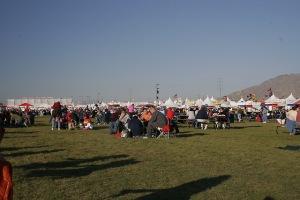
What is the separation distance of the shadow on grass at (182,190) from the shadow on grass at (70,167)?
2.18 metres

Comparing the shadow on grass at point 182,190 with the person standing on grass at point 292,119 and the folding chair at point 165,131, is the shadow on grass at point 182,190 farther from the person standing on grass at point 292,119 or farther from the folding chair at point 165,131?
the person standing on grass at point 292,119

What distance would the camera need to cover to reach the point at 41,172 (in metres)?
8.23

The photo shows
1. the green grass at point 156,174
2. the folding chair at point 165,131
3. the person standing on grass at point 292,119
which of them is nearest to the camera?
the green grass at point 156,174

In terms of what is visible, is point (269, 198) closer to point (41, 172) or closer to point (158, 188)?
point (158, 188)

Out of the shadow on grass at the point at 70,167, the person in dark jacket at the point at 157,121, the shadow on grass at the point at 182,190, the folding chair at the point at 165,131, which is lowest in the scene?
the shadow on grass at the point at 182,190

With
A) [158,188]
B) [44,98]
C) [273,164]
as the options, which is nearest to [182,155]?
[273,164]

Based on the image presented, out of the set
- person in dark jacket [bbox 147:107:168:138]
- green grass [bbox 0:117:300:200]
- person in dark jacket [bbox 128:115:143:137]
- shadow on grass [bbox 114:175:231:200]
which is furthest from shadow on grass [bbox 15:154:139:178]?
person in dark jacket [bbox 128:115:143:137]

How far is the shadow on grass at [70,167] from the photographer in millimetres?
8000

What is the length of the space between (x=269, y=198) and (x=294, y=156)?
16.6 ft

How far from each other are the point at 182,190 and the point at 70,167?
3.43 meters

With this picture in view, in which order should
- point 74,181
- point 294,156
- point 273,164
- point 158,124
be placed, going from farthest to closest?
point 158,124
point 294,156
point 273,164
point 74,181

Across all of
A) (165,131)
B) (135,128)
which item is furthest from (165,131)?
(135,128)

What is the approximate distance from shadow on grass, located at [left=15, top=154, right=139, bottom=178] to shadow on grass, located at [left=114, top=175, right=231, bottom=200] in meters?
2.18

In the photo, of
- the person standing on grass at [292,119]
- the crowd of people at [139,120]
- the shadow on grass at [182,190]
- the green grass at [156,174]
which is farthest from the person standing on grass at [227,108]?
the shadow on grass at [182,190]
